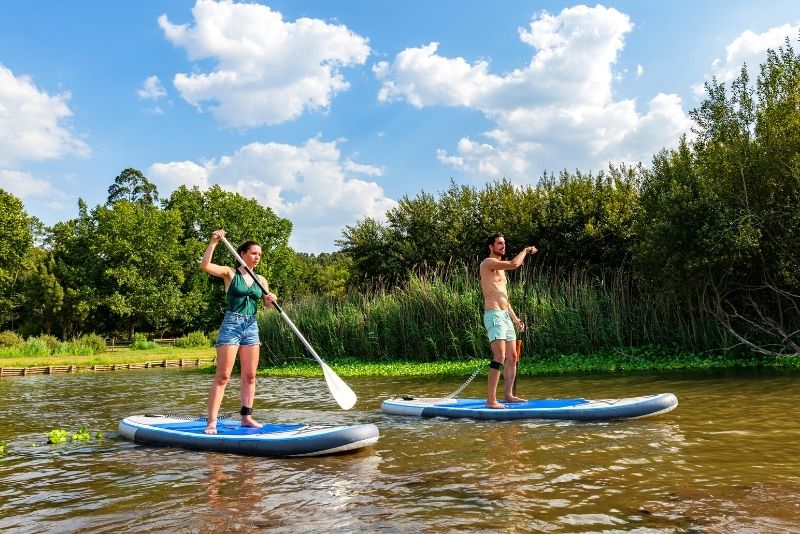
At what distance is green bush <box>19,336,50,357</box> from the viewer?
29.5 m

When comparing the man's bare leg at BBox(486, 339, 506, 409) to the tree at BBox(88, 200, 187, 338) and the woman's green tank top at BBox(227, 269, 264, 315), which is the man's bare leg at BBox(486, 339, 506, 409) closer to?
the woman's green tank top at BBox(227, 269, 264, 315)

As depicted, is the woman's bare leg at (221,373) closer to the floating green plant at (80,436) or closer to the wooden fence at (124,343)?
the floating green plant at (80,436)

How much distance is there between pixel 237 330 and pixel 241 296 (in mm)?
346

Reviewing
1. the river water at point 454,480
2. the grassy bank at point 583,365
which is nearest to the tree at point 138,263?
the grassy bank at point 583,365

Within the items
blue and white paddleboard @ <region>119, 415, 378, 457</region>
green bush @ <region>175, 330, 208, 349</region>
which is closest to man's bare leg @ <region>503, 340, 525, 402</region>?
blue and white paddleboard @ <region>119, 415, 378, 457</region>

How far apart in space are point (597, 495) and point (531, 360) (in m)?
11.6

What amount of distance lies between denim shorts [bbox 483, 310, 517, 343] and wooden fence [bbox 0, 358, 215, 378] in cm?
2081

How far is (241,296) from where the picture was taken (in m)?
6.34

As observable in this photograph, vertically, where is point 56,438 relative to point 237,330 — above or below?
below

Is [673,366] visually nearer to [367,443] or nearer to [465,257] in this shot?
[367,443]

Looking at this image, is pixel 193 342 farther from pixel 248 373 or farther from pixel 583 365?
pixel 248 373

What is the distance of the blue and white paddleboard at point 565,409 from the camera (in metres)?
7.15

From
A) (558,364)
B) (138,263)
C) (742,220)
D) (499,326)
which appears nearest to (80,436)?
(499,326)

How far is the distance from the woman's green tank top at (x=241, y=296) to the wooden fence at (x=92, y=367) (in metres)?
20.1
